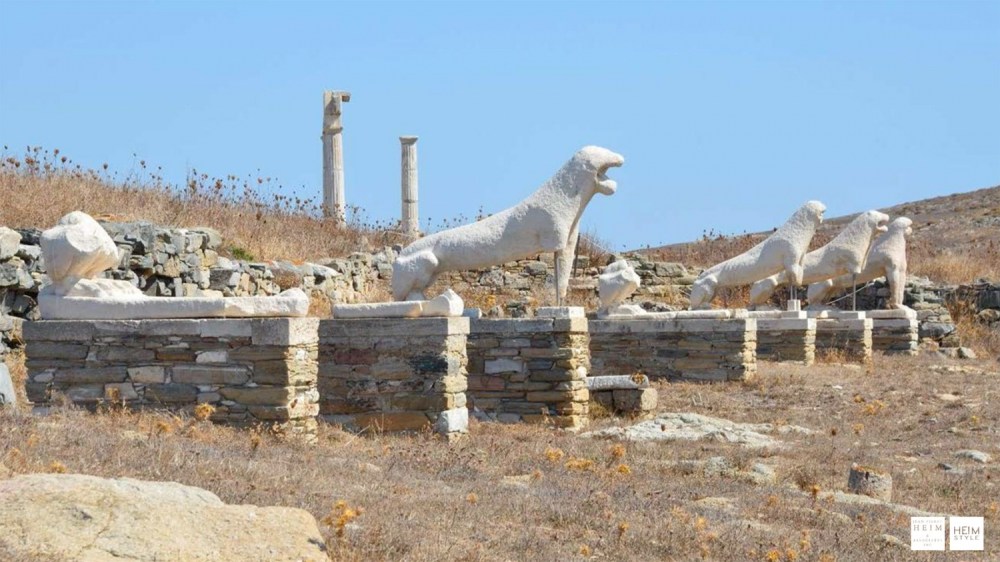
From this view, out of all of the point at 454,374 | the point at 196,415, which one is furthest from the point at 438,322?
the point at 196,415

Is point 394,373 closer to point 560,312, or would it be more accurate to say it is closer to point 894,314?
point 560,312

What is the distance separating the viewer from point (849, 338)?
61.1 feet

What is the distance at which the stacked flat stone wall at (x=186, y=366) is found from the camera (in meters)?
8.25

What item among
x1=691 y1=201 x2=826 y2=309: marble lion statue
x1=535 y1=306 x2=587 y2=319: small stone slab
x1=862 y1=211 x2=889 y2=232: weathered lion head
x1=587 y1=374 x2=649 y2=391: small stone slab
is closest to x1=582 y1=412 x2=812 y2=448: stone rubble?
x1=587 y1=374 x2=649 y2=391: small stone slab

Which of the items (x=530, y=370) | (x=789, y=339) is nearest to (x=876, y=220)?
(x=789, y=339)

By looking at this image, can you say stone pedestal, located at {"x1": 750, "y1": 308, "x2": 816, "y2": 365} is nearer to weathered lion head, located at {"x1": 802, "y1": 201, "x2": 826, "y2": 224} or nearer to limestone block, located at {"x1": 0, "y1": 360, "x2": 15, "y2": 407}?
weathered lion head, located at {"x1": 802, "y1": 201, "x2": 826, "y2": 224}

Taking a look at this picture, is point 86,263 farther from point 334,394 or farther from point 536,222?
point 536,222

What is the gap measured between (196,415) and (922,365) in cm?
1307

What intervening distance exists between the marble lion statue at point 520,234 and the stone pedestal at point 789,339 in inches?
287

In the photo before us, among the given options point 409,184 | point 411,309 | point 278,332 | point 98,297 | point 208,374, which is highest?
point 409,184

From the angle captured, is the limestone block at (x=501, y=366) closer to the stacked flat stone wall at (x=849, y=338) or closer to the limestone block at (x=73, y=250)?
the limestone block at (x=73, y=250)

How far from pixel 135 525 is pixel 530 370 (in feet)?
22.2

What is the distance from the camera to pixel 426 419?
31.4ft

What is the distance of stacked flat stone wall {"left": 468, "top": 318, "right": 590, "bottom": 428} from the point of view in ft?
35.9
